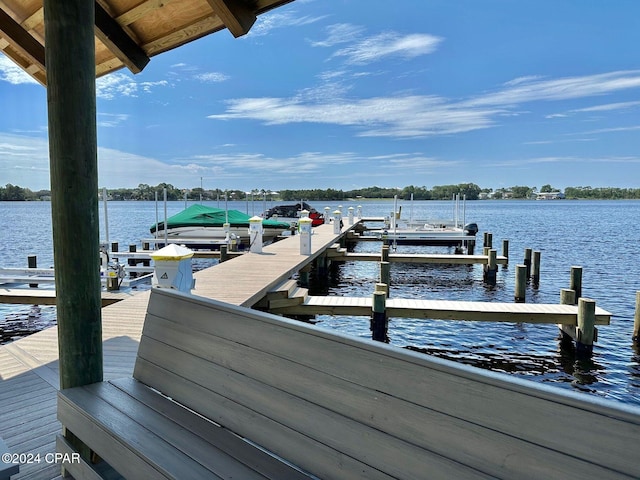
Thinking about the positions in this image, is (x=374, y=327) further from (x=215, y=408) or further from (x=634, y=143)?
(x=634, y=143)

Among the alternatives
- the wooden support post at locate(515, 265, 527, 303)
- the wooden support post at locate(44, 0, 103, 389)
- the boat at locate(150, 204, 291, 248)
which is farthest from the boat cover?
the wooden support post at locate(44, 0, 103, 389)

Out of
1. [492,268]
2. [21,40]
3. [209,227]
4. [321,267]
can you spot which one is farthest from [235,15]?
[209,227]

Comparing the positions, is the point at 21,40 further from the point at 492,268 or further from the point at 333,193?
the point at 333,193

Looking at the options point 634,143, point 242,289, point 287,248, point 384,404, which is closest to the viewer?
point 384,404

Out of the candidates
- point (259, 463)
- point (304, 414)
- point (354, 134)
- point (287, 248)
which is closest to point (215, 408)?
point (259, 463)

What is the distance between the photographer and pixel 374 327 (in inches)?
313

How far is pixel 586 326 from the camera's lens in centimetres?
775

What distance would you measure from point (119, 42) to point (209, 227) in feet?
60.6

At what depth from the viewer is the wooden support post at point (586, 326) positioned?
765cm

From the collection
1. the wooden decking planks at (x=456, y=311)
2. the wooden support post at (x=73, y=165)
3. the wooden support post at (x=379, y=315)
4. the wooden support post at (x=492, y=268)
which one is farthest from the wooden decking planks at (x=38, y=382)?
the wooden support post at (x=492, y=268)

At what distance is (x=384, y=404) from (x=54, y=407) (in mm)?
2783

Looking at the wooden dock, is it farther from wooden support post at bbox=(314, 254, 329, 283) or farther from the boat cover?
the boat cover

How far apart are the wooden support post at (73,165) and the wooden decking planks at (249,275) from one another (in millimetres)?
4309

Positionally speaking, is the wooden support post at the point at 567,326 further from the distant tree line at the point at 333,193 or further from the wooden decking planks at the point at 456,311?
the distant tree line at the point at 333,193
